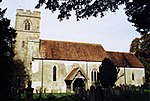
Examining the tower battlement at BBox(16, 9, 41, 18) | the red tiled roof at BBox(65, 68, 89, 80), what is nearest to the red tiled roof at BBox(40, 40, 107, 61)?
the red tiled roof at BBox(65, 68, 89, 80)

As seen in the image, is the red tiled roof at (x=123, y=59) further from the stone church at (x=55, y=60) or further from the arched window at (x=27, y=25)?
the arched window at (x=27, y=25)

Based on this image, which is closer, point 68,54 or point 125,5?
point 125,5

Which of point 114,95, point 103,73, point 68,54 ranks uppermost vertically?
point 68,54

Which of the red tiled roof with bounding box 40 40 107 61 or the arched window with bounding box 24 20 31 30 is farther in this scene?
the arched window with bounding box 24 20 31 30

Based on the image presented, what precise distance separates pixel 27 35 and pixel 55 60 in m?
6.53

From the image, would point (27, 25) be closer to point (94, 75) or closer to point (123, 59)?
point (94, 75)

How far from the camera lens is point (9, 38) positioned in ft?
66.3

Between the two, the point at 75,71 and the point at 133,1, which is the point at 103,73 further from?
the point at 133,1

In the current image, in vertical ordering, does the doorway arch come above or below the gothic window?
below

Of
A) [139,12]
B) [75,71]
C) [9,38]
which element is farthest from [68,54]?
[139,12]

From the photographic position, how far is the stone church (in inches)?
1364

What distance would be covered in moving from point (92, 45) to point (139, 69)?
979cm

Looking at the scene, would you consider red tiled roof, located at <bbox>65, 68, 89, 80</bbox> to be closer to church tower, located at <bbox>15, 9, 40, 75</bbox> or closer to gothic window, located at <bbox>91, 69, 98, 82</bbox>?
gothic window, located at <bbox>91, 69, 98, 82</bbox>

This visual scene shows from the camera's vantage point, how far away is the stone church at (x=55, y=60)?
3466 cm
